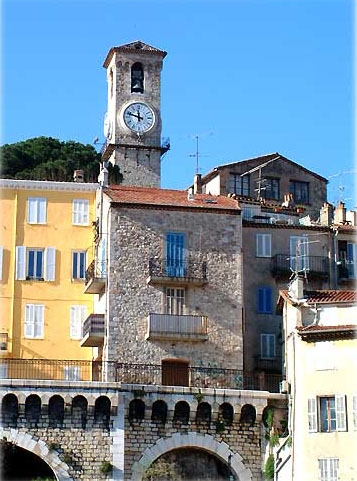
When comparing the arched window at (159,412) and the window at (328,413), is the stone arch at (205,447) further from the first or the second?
the window at (328,413)

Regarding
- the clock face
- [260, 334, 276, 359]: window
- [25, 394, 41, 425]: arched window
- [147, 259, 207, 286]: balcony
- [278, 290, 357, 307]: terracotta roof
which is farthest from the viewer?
the clock face

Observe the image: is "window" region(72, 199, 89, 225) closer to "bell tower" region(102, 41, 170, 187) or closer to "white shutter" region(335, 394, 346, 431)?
"white shutter" region(335, 394, 346, 431)

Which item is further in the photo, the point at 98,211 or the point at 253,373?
the point at 98,211

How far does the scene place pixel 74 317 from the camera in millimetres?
56844

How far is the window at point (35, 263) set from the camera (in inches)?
2253

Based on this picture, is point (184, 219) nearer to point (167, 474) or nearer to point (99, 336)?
point (99, 336)

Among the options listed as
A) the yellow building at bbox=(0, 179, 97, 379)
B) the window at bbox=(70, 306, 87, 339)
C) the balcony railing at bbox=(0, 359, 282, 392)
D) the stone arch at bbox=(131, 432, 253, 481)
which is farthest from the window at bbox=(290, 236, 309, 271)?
the stone arch at bbox=(131, 432, 253, 481)

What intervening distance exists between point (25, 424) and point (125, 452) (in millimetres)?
4157

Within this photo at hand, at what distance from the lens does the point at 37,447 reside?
157 feet

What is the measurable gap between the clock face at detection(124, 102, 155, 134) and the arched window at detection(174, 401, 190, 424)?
32113mm

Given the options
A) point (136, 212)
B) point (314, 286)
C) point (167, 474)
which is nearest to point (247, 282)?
point (314, 286)

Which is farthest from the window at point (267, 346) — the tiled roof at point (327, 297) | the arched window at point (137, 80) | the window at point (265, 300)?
the arched window at point (137, 80)

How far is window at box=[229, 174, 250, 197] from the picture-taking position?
2891 inches

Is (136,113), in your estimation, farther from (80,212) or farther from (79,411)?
(79,411)
